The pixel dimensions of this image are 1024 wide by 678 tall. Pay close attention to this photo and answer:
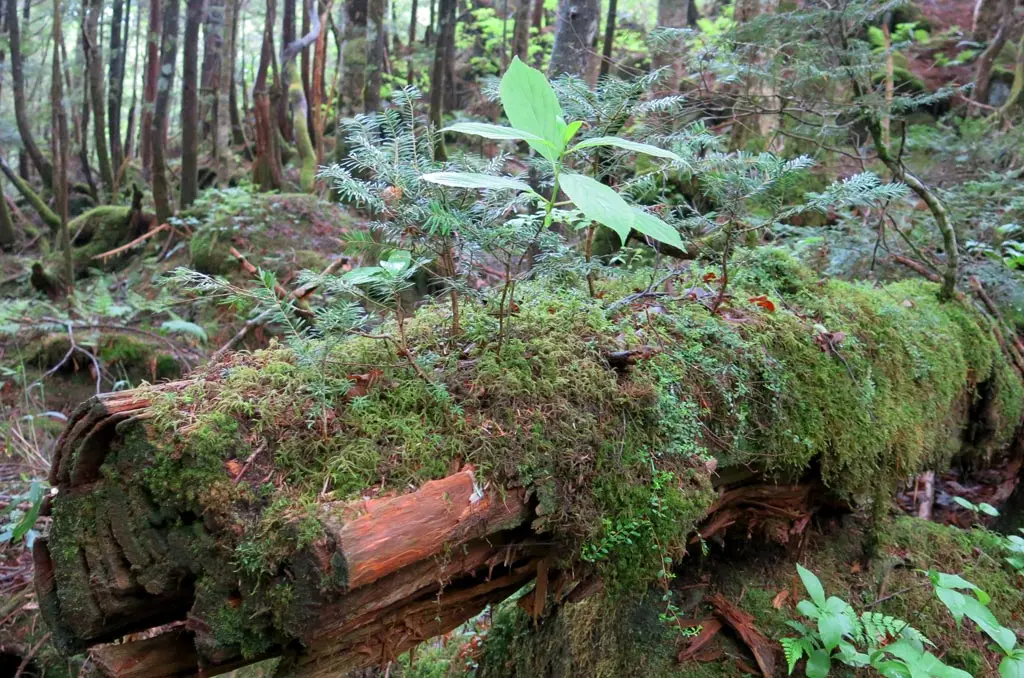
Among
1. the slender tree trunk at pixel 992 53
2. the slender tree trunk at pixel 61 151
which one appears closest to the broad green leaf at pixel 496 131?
the slender tree trunk at pixel 61 151

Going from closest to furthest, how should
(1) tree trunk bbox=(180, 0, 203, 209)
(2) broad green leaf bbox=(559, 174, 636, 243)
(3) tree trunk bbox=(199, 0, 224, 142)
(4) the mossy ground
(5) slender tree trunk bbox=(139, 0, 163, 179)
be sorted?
(2) broad green leaf bbox=(559, 174, 636, 243) → (4) the mossy ground → (1) tree trunk bbox=(180, 0, 203, 209) → (3) tree trunk bbox=(199, 0, 224, 142) → (5) slender tree trunk bbox=(139, 0, 163, 179)

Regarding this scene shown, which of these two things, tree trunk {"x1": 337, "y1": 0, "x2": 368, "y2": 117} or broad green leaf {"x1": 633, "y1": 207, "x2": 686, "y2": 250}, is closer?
broad green leaf {"x1": 633, "y1": 207, "x2": 686, "y2": 250}

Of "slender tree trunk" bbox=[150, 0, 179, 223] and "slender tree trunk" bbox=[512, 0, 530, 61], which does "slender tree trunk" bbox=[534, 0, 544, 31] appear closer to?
"slender tree trunk" bbox=[150, 0, 179, 223]

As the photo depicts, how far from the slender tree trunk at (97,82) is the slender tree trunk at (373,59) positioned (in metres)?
4.61

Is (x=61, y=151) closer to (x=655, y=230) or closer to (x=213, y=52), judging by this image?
(x=213, y=52)

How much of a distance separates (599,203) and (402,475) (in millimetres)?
869

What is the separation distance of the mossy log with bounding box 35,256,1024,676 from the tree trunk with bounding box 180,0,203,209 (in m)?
7.98

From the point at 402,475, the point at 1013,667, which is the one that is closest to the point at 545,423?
the point at 402,475

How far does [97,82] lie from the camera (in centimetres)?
1116

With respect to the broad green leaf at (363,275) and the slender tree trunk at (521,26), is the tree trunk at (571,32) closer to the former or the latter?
the slender tree trunk at (521,26)

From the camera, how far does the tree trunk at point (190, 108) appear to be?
855cm

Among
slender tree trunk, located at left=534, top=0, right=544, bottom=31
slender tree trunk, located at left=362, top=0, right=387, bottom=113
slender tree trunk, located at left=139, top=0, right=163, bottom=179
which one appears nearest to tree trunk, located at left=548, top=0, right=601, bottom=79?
slender tree trunk, located at left=362, top=0, right=387, bottom=113

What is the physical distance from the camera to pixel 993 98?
11609mm

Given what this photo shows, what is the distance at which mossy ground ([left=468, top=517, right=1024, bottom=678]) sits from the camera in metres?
2.72
